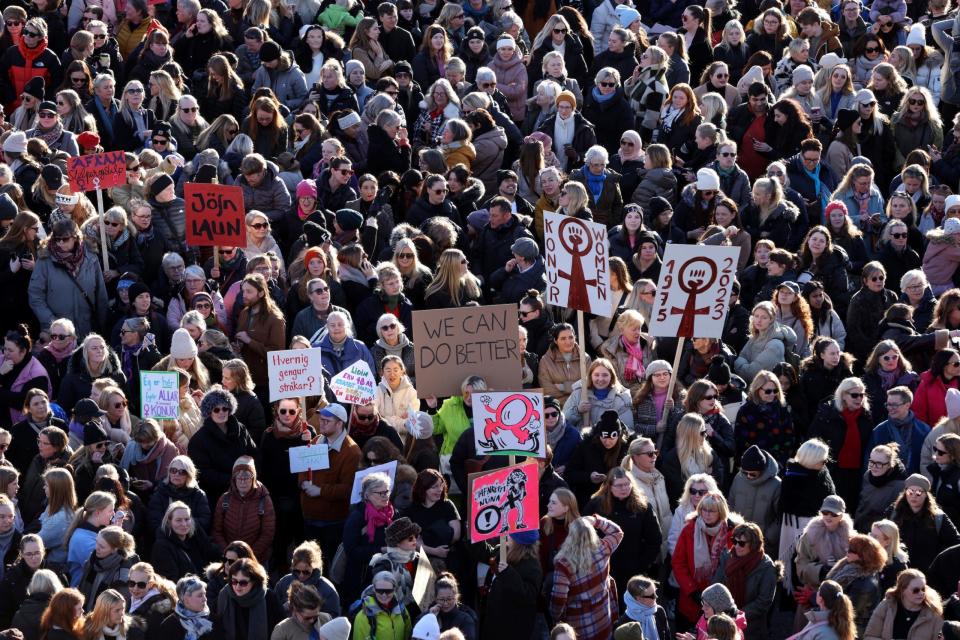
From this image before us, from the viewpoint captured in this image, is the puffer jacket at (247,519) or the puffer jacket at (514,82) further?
the puffer jacket at (514,82)

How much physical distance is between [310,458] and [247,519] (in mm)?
622

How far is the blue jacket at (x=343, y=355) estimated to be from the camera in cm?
1589

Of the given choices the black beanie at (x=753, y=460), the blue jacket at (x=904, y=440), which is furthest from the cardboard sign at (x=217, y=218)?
the blue jacket at (x=904, y=440)

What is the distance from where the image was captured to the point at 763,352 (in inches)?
644

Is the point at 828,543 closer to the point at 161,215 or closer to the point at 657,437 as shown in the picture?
the point at 657,437

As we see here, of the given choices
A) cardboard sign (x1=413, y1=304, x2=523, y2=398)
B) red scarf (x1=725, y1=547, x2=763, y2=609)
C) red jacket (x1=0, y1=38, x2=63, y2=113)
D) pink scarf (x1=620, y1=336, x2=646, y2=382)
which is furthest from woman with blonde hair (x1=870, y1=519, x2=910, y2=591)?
red jacket (x1=0, y1=38, x2=63, y2=113)

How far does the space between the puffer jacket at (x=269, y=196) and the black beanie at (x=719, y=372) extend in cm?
437

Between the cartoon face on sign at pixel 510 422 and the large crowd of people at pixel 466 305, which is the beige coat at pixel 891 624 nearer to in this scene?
the large crowd of people at pixel 466 305

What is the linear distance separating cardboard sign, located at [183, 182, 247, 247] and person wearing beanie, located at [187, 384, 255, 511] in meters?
2.30

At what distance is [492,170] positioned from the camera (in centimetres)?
1966

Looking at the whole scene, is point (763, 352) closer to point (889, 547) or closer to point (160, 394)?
point (889, 547)

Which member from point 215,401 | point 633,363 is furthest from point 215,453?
point 633,363

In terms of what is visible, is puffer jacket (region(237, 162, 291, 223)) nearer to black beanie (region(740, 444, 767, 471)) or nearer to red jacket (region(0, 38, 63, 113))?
red jacket (region(0, 38, 63, 113))

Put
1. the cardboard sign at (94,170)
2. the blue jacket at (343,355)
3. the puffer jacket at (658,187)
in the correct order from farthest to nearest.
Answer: the puffer jacket at (658,187) < the cardboard sign at (94,170) < the blue jacket at (343,355)
